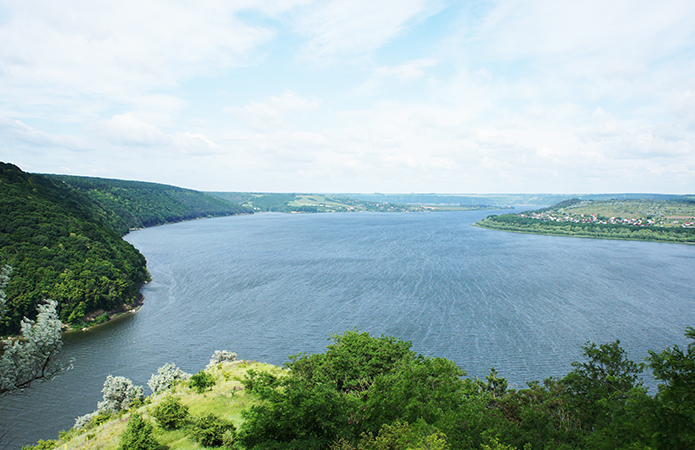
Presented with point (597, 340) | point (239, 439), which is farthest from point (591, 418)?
point (597, 340)

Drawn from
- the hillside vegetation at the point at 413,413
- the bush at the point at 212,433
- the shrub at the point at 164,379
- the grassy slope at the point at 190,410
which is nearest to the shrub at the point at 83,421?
the hillside vegetation at the point at 413,413

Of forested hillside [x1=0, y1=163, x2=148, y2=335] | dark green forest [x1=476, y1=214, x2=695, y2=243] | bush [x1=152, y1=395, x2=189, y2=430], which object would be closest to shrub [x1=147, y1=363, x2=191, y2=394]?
bush [x1=152, y1=395, x2=189, y2=430]

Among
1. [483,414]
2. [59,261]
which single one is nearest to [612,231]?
[483,414]

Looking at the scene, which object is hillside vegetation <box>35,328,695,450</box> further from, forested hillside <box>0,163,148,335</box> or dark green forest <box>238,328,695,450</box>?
forested hillside <box>0,163,148,335</box>

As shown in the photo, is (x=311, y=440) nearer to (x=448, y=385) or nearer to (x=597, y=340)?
(x=448, y=385)

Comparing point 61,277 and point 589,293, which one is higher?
point 61,277

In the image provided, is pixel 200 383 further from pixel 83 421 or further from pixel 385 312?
pixel 385 312
